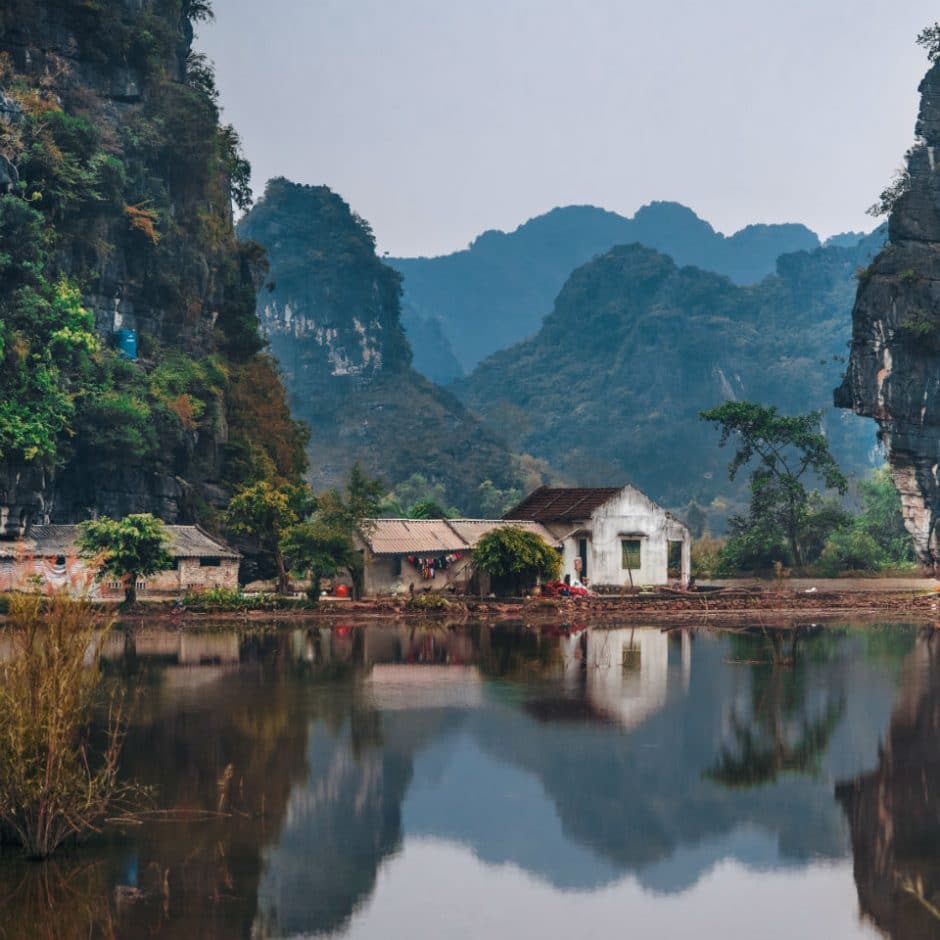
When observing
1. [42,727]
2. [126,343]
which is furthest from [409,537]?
[42,727]

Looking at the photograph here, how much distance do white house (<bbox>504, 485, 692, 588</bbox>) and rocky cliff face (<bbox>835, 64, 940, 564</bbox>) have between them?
16.6 m

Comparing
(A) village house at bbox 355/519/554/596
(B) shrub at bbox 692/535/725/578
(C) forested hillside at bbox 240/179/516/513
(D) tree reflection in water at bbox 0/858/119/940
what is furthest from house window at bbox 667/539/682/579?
(C) forested hillside at bbox 240/179/516/513

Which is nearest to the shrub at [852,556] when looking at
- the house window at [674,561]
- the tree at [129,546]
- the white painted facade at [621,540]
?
the house window at [674,561]

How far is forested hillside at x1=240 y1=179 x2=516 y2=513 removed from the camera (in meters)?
165

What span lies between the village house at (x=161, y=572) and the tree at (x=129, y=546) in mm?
1832

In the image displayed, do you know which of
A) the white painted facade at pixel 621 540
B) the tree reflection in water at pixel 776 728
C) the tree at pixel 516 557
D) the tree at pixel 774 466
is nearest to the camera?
the tree reflection in water at pixel 776 728

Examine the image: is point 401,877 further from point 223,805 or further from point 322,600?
point 322,600

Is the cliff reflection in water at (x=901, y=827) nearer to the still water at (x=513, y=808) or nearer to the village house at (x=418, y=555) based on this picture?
the still water at (x=513, y=808)

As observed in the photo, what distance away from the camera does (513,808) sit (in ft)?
72.8

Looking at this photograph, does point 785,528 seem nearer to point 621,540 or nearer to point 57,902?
point 621,540

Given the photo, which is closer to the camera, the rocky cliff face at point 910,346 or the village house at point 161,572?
the village house at point 161,572

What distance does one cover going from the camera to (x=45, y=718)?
17.7m

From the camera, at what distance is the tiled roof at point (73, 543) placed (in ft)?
170

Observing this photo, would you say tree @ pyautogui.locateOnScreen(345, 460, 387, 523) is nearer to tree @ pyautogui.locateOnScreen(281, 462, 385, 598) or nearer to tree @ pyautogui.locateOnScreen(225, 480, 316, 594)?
tree @ pyautogui.locateOnScreen(281, 462, 385, 598)
